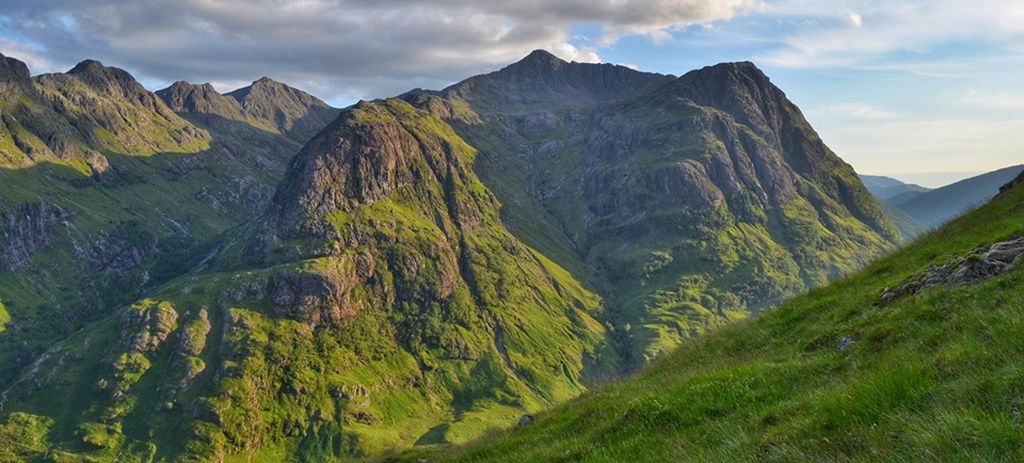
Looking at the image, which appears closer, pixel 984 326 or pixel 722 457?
pixel 722 457

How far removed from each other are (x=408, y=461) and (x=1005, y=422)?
48143 mm

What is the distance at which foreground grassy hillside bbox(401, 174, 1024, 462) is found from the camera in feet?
30.4

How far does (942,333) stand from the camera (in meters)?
17.0

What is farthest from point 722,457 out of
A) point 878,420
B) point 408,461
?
point 408,461

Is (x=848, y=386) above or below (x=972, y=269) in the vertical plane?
below

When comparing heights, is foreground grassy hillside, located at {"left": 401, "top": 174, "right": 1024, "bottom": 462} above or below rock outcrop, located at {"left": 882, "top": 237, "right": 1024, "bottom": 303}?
below

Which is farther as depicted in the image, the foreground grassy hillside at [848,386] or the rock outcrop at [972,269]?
the rock outcrop at [972,269]

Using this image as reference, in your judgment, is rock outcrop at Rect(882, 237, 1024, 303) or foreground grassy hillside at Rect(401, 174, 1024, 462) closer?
foreground grassy hillside at Rect(401, 174, 1024, 462)

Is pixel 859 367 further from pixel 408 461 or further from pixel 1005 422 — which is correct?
pixel 408 461

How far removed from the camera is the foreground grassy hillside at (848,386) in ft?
30.4

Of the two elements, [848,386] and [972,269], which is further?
[972,269]

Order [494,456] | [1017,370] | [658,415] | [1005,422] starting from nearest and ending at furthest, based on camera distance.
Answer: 1. [1005,422]
2. [1017,370]
3. [658,415]
4. [494,456]

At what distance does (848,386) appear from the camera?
12.8 m

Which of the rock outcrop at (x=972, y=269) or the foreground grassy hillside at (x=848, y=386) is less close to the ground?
the rock outcrop at (x=972, y=269)
